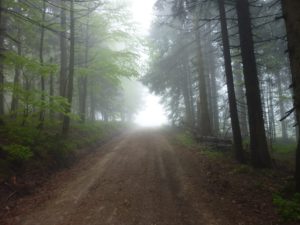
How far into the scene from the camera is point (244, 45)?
9.61 m

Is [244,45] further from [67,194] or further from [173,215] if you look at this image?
[67,194]

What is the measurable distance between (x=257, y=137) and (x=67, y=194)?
738 centimetres

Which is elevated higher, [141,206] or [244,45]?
[244,45]

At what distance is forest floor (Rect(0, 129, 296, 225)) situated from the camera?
18.5ft

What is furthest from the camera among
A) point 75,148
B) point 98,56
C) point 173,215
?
point 98,56

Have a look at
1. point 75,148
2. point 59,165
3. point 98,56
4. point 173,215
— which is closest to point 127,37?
point 98,56

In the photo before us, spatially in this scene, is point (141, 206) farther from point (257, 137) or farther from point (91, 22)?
point (91, 22)

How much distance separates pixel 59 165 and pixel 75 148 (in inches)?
87.8

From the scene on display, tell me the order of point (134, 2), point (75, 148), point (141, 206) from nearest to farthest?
1. point (141, 206)
2. point (75, 148)
3. point (134, 2)

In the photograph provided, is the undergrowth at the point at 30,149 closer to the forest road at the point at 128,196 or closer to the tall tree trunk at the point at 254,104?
the forest road at the point at 128,196

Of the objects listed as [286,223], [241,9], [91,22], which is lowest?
[286,223]

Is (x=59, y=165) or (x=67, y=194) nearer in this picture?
(x=67, y=194)

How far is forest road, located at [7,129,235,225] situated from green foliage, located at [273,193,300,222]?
1306mm

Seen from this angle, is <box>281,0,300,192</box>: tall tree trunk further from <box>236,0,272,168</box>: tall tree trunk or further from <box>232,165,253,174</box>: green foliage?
<box>236,0,272,168</box>: tall tree trunk
